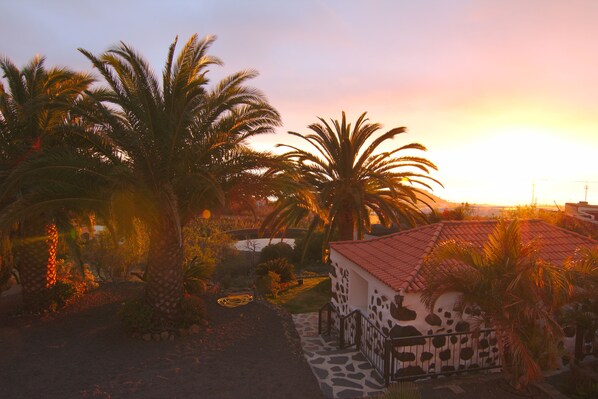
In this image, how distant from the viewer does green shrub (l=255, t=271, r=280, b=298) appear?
16.8 meters

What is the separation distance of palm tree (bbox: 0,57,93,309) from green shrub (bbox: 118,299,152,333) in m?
3.27

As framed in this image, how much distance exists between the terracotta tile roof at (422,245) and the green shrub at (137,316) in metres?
5.90

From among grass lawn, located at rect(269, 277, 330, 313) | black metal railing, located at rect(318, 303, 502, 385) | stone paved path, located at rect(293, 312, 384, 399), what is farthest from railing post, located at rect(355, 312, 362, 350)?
grass lawn, located at rect(269, 277, 330, 313)

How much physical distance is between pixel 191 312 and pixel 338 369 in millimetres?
4537

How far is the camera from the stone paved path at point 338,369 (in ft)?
28.7

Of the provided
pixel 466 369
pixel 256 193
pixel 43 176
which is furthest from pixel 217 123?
pixel 466 369

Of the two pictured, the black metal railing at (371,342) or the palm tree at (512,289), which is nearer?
the palm tree at (512,289)

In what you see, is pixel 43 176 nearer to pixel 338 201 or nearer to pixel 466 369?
pixel 338 201

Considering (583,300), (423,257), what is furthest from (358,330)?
(583,300)

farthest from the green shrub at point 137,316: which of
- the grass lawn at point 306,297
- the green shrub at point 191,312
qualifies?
the grass lawn at point 306,297

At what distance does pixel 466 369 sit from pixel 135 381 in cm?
744

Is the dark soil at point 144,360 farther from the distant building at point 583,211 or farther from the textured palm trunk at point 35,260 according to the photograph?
the distant building at point 583,211

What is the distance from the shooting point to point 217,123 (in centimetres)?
1096

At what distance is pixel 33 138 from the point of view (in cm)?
1156
